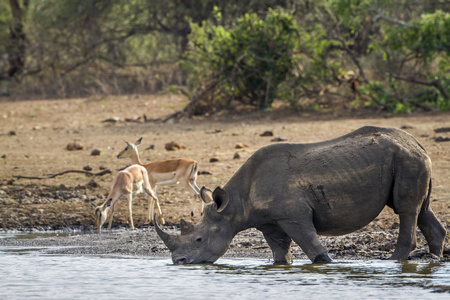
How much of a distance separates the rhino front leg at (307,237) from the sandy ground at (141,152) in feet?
3.90

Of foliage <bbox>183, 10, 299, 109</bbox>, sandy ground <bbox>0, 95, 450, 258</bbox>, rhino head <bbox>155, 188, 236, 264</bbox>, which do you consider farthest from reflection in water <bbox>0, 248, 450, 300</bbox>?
foliage <bbox>183, 10, 299, 109</bbox>

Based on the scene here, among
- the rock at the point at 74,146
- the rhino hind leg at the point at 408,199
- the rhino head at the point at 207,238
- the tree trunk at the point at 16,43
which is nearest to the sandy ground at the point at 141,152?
the rock at the point at 74,146

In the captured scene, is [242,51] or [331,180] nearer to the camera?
[331,180]

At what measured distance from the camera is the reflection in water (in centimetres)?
593

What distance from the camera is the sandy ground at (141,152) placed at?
878 cm

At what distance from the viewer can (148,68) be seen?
27.4m

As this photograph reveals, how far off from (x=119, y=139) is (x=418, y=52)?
27.5 feet

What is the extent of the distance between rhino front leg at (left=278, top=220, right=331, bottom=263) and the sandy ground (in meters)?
1.19

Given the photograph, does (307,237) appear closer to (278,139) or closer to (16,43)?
(278,139)

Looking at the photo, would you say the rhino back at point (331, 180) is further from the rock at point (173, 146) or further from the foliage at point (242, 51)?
the foliage at point (242, 51)

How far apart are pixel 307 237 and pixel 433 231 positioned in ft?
4.81

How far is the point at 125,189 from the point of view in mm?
10273

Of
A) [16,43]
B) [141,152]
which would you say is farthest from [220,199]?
[16,43]

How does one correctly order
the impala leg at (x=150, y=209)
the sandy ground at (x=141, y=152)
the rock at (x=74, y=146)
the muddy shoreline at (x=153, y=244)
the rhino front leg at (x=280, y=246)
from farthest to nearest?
1. the rock at (x=74, y=146)
2. the impala leg at (x=150, y=209)
3. the sandy ground at (x=141, y=152)
4. the muddy shoreline at (x=153, y=244)
5. the rhino front leg at (x=280, y=246)
